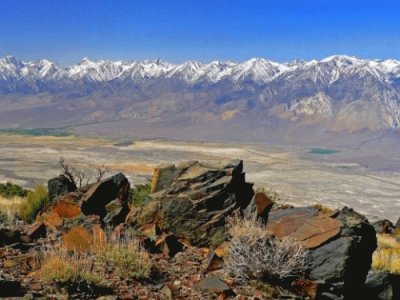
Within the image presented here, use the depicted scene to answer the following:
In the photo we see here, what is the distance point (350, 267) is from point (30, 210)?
33.7ft

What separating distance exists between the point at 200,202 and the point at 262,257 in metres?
3.45

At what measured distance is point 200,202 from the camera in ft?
39.6

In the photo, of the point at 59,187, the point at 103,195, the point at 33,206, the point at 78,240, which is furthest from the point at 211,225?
the point at 59,187

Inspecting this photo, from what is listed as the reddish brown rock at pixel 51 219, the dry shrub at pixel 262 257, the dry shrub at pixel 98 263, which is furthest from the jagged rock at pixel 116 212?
the dry shrub at pixel 262 257

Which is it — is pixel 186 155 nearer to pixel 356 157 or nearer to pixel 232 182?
pixel 356 157

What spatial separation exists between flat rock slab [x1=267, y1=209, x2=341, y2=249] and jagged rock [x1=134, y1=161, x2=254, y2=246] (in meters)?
1.61

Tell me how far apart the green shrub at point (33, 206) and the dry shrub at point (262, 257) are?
26.7 feet

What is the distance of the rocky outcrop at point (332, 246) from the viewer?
29.9ft

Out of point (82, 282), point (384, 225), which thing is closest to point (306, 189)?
point (384, 225)

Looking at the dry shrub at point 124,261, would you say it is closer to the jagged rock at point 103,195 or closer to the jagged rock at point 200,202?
the jagged rock at point 200,202

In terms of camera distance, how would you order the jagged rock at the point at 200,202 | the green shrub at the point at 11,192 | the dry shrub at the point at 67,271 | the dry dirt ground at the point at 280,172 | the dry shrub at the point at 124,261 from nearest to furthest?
1. the dry shrub at the point at 67,271
2. the dry shrub at the point at 124,261
3. the jagged rock at the point at 200,202
4. the green shrub at the point at 11,192
5. the dry dirt ground at the point at 280,172

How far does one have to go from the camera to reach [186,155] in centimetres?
15775

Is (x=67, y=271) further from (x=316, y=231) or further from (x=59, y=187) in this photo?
(x=59, y=187)

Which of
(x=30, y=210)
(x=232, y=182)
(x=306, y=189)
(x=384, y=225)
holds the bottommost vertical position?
(x=306, y=189)
